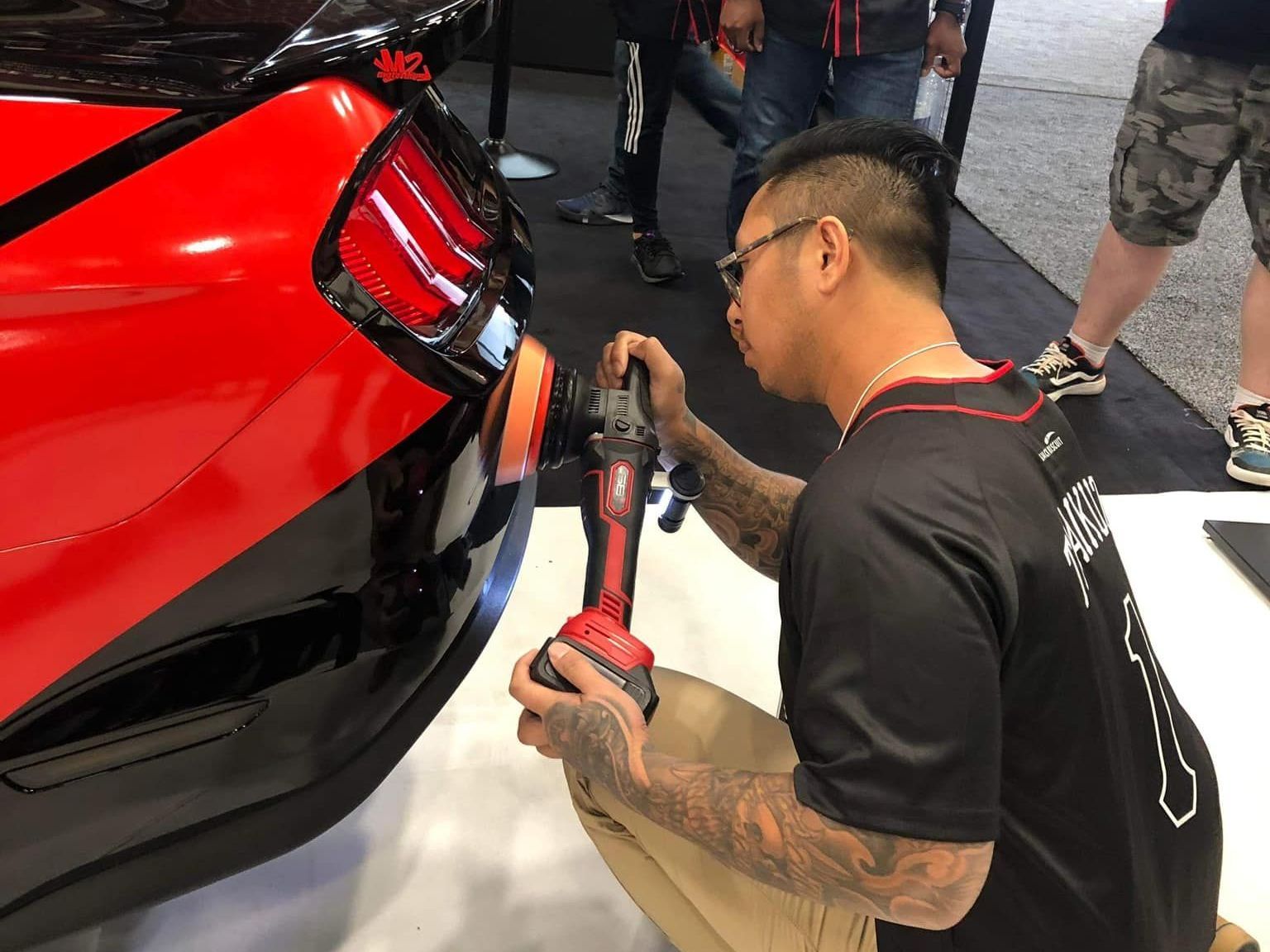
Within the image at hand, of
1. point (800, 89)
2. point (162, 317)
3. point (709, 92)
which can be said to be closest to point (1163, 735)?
point (162, 317)

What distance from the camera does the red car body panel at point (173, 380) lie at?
0.80 meters

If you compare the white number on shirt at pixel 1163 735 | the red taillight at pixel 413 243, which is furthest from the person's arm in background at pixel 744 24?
the white number on shirt at pixel 1163 735

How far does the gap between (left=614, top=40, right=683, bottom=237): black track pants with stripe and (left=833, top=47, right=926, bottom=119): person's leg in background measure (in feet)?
2.12

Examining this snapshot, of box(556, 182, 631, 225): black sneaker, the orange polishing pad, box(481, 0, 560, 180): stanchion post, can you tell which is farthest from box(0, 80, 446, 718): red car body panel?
box(481, 0, 560, 180): stanchion post

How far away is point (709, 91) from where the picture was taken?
5.16 metres

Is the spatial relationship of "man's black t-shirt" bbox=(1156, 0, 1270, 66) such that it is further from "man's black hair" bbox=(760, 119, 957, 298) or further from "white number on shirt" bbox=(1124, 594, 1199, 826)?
"white number on shirt" bbox=(1124, 594, 1199, 826)

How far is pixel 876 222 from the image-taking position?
3.71 ft

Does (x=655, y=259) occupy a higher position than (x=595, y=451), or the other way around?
(x=595, y=451)

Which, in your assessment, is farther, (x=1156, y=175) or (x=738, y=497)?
(x=1156, y=175)

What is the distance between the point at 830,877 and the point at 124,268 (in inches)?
29.0

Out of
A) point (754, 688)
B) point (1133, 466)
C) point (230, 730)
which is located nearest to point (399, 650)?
point (230, 730)

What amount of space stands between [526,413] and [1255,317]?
2.17 meters

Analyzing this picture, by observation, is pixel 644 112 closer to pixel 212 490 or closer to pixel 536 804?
pixel 536 804

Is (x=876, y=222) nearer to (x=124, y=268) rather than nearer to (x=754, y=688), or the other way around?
(x=124, y=268)
